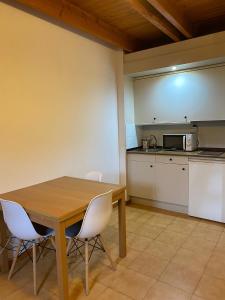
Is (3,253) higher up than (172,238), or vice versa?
→ (3,253)

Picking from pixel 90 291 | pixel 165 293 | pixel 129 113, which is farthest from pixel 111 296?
pixel 129 113

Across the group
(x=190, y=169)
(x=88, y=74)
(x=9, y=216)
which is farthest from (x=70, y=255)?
(x=88, y=74)

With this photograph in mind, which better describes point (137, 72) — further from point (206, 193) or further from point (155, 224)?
point (155, 224)

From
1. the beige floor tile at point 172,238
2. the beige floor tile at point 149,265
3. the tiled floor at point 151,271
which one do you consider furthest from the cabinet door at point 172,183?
the beige floor tile at point 149,265

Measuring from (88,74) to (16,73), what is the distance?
1.11m

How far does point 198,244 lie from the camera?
8.67ft

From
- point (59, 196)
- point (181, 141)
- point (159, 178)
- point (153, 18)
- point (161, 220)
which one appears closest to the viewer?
point (59, 196)

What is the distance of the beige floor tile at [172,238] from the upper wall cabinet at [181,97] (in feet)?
5.48

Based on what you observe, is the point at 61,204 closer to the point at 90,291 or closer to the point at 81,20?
the point at 90,291

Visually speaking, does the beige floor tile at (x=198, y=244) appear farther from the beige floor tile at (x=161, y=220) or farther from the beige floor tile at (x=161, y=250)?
the beige floor tile at (x=161, y=220)

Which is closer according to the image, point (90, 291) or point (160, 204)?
point (90, 291)

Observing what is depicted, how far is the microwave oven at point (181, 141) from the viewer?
357 centimetres

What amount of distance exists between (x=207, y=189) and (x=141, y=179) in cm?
105

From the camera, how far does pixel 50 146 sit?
2.72 m
